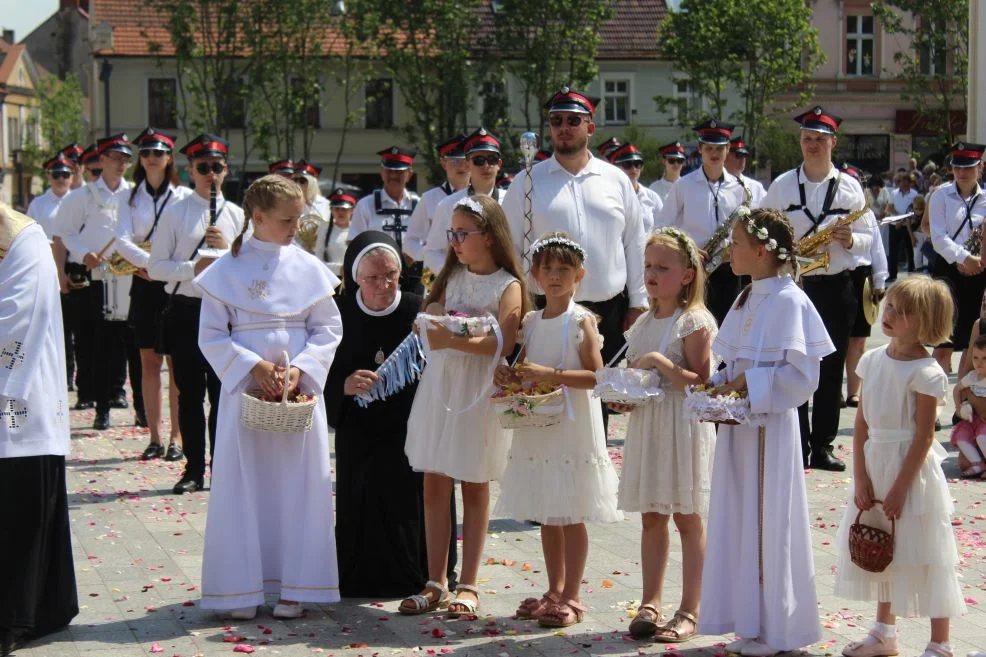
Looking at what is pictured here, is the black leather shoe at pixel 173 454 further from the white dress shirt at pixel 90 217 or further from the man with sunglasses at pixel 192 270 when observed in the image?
the white dress shirt at pixel 90 217

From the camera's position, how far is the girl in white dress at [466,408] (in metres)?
7.10

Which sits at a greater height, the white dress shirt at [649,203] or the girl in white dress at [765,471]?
the white dress shirt at [649,203]

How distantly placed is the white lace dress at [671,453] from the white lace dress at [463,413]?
0.76m

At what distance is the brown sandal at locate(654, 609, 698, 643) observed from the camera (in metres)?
Result: 6.54

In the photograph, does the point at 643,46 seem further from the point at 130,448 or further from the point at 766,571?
the point at 766,571

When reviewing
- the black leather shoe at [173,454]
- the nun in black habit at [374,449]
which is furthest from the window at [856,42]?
the nun in black habit at [374,449]

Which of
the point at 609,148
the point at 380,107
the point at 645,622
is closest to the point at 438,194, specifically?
the point at 609,148

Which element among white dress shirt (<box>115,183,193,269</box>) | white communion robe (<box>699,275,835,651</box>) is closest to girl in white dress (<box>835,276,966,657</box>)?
white communion robe (<box>699,275,835,651</box>)

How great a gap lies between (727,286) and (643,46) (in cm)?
4907


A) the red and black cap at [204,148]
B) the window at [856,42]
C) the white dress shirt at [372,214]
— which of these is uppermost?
the window at [856,42]

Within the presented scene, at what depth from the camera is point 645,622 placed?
261 inches

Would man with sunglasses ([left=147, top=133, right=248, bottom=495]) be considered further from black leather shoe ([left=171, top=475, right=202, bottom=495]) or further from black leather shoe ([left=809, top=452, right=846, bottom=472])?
black leather shoe ([left=809, top=452, right=846, bottom=472])

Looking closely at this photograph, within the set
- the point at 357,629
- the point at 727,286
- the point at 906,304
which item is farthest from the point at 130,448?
the point at 906,304

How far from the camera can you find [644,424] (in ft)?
21.8
